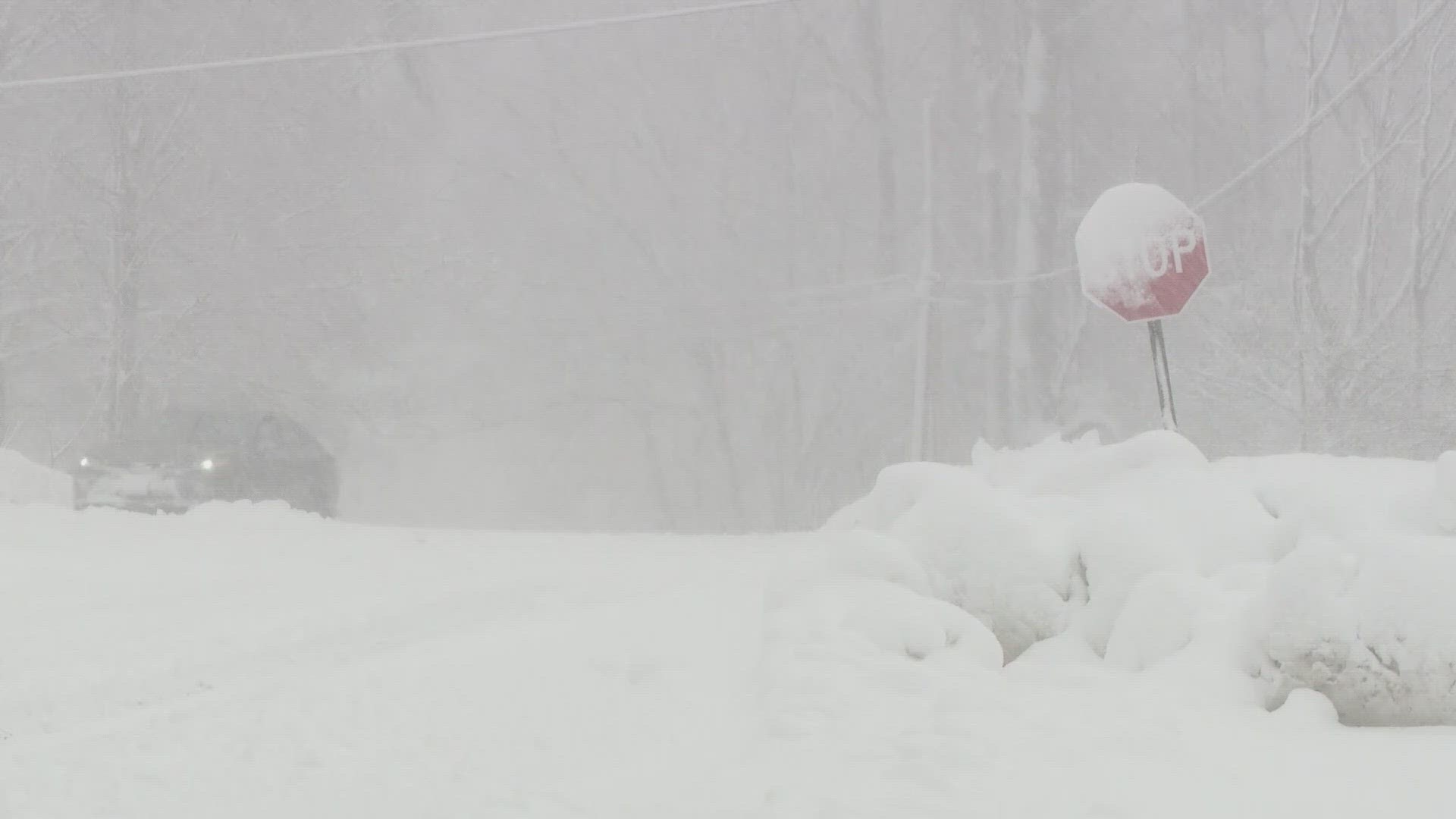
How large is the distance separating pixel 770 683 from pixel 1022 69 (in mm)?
28764

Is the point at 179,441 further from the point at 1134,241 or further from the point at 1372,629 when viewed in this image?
the point at 1372,629

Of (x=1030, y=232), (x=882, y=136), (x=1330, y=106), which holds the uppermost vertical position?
(x=882, y=136)

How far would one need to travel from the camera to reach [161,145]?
2666 cm

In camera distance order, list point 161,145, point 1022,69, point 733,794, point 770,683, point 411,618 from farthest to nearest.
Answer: point 1022,69
point 161,145
point 411,618
point 770,683
point 733,794

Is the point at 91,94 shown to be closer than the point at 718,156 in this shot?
Yes

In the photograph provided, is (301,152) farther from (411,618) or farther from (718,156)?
(411,618)

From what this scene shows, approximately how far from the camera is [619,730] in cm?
598

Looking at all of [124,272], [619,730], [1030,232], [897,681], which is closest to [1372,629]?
[897,681]

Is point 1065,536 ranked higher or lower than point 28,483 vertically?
higher

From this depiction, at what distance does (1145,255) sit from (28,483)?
43.8ft

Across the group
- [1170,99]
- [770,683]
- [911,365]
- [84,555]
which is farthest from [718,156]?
[770,683]

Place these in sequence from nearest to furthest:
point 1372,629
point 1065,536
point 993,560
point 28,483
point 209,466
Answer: point 1372,629 → point 993,560 → point 1065,536 → point 28,483 → point 209,466

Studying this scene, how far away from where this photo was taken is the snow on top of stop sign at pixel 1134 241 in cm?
Result: 1092

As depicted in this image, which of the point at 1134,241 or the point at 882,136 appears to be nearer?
the point at 1134,241
